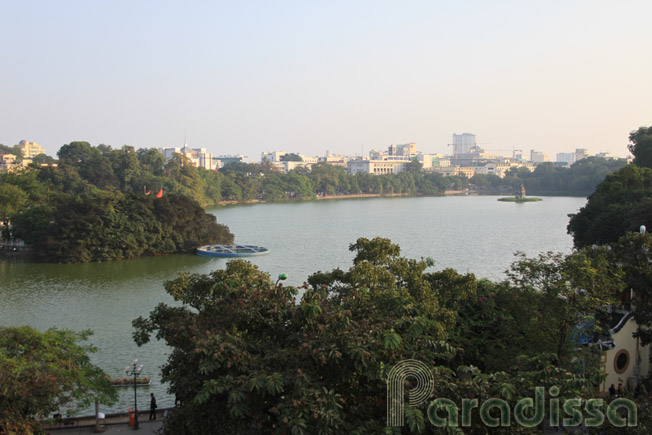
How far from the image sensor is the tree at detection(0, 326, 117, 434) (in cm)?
580

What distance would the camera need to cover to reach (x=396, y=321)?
5.25 metres

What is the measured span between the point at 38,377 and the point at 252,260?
15334 mm

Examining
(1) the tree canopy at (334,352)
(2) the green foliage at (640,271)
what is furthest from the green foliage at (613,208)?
(1) the tree canopy at (334,352)

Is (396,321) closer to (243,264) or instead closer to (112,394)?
(243,264)

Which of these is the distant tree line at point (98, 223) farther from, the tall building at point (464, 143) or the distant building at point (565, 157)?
the distant building at point (565, 157)

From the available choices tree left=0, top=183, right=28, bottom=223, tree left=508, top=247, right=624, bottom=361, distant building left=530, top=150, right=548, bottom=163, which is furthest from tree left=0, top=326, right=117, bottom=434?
distant building left=530, top=150, right=548, bottom=163

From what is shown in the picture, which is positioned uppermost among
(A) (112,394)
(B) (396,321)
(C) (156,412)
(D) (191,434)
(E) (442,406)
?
(B) (396,321)

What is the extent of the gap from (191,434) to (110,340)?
7.50 metres

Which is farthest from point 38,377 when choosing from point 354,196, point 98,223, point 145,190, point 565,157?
point 565,157

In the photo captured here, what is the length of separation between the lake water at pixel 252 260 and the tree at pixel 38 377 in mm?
1618

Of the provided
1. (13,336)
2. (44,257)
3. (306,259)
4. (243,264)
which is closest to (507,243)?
(306,259)

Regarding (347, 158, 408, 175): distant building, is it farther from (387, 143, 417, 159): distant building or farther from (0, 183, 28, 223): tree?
(0, 183, 28, 223): tree

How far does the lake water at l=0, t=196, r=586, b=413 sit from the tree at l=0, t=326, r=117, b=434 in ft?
5.31

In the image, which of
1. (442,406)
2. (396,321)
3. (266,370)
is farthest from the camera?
(396,321)
